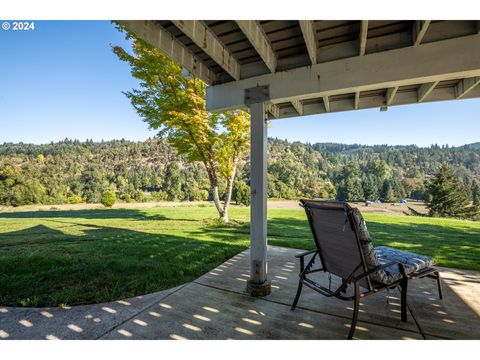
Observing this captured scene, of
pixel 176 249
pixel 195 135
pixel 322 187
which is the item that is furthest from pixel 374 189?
pixel 176 249

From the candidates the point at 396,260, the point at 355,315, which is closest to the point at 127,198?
the point at 396,260

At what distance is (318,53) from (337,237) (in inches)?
73.3

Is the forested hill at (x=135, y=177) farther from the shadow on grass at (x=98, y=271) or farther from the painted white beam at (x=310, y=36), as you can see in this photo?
the painted white beam at (x=310, y=36)

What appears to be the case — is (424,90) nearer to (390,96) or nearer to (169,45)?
(390,96)

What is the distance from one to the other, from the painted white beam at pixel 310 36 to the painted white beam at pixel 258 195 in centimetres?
71

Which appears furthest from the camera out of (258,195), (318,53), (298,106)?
(298,106)

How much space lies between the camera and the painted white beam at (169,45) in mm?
1931

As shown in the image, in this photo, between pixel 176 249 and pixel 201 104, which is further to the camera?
pixel 201 104

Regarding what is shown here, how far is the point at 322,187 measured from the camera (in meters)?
42.8

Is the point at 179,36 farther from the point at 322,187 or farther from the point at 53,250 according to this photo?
the point at 322,187

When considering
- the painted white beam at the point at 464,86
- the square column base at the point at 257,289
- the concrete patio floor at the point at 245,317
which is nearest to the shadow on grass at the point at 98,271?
the concrete patio floor at the point at 245,317

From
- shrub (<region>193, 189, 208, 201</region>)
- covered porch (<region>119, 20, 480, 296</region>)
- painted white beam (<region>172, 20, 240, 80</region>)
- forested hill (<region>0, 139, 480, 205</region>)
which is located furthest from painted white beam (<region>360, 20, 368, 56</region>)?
shrub (<region>193, 189, 208, 201</region>)

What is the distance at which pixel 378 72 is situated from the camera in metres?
2.24
